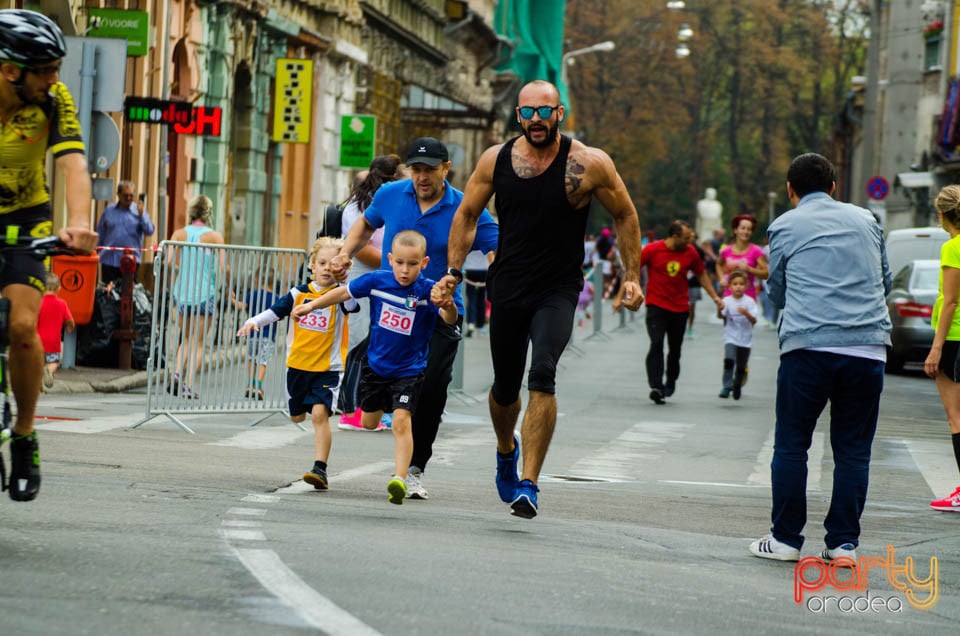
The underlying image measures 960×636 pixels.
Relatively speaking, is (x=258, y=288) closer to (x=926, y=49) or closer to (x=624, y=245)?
(x=624, y=245)

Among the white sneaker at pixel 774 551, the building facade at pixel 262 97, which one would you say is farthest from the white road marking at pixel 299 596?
the building facade at pixel 262 97

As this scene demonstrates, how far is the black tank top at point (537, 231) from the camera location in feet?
29.4

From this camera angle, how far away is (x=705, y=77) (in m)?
85.3

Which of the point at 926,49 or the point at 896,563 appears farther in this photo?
the point at 926,49

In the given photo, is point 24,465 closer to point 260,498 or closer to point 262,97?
point 260,498

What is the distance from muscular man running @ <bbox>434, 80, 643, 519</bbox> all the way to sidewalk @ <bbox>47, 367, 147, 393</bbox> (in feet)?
27.6

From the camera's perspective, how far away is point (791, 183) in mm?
8609

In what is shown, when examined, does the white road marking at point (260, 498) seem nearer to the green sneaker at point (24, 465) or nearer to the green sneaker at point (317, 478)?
the green sneaker at point (317, 478)

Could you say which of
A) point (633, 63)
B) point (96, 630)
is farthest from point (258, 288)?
point (633, 63)

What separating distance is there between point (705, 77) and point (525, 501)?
255 ft

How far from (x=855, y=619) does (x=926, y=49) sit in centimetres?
5645

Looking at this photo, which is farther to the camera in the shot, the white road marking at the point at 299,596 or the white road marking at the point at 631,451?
the white road marking at the point at 631,451

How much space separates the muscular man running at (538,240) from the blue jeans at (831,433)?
3.44 feet

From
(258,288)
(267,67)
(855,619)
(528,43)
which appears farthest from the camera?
(528,43)
